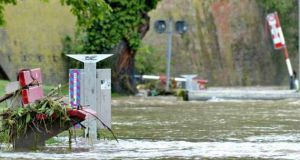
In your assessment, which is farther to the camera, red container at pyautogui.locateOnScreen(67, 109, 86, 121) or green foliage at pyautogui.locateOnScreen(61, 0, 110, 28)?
green foliage at pyautogui.locateOnScreen(61, 0, 110, 28)

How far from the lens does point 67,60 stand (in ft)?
114

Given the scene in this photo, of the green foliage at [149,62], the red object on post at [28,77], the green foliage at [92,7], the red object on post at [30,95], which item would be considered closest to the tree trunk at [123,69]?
the green foliage at [149,62]

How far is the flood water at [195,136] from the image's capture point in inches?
432

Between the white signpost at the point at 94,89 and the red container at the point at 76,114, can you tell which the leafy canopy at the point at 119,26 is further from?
the red container at the point at 76,114

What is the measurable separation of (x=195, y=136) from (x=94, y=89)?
5.72 ft

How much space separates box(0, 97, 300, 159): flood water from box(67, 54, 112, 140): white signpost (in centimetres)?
32

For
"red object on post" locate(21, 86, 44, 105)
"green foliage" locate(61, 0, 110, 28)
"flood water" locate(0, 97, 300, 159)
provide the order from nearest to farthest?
"flood water" locate(0, 97, 300, 159)
"red object on post" locate(21, 86, 44, 105)
"green foliage" locate(61, 0, 110, 28)

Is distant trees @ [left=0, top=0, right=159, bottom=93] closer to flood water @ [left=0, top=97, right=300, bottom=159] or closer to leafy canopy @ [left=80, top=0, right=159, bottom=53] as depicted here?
leafy canopy @ [left=80, top=0, right=159, bottom=53]

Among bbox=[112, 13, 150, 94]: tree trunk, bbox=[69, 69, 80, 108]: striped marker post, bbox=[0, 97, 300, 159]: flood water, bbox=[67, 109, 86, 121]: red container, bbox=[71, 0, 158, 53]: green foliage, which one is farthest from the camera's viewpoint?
bbox=[112, 13, 150, 94]: tree trunk

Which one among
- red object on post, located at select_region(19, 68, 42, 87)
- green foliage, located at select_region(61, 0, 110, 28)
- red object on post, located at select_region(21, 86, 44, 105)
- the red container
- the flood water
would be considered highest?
green foliage, located at select_region(61, 0, 110, 28)

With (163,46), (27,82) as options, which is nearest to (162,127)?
(27,82)

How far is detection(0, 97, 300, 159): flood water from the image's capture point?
11.0 meters

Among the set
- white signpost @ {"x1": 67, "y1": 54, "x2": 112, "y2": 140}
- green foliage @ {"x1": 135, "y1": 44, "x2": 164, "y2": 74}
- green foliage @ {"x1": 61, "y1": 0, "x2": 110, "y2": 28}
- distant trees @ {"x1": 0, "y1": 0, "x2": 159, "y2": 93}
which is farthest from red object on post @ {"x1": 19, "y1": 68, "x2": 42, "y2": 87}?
green foliage @ {"x1": 135, "y1": 44, "x2": 164, "y2": 74}

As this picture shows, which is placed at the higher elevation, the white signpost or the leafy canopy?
the leafy canopy
